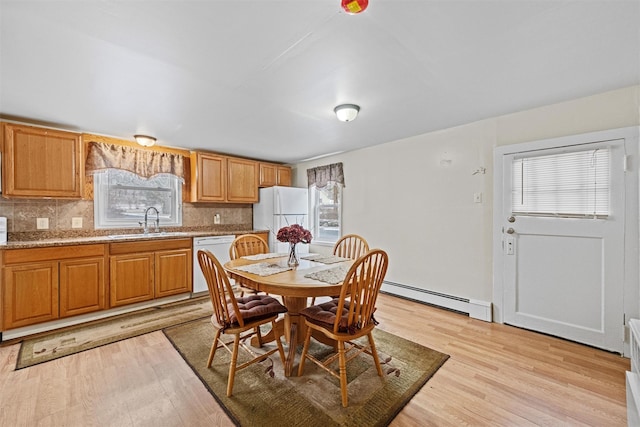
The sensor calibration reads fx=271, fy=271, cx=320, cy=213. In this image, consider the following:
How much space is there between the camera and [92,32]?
1449mm

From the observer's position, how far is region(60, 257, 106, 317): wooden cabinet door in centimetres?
275

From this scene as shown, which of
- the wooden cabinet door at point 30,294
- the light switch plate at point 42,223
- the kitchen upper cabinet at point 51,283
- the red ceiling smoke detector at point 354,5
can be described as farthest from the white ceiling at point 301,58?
the wooden cabinet door at point 30,294

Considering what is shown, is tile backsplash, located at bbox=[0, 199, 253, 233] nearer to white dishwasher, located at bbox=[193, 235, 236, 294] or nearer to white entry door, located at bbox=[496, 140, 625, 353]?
white dishwasher, located at bbox=[193, 235, 236, 294]

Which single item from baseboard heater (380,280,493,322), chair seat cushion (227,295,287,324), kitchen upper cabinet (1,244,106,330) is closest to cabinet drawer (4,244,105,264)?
kitchen upper cabinet (1,244,106,330)

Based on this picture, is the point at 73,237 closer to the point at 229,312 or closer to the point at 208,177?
the point at 208,177

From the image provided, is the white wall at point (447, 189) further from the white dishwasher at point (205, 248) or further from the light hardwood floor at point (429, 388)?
the white dishwasher at point (205, 248)

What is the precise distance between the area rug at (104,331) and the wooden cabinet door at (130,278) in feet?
0.61

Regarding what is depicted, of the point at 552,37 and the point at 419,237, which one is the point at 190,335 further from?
the point at 552,37

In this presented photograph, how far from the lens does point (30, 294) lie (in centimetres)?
258

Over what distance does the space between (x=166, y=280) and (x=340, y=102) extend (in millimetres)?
2991

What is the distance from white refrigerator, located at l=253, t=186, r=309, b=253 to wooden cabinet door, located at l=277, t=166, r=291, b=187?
1.56 feet

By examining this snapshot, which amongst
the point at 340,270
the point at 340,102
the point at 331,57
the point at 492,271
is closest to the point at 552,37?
the point at 331,57

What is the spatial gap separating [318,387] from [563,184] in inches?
107

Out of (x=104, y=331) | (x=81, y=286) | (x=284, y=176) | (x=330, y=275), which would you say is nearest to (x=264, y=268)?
(x=330, y=275)
